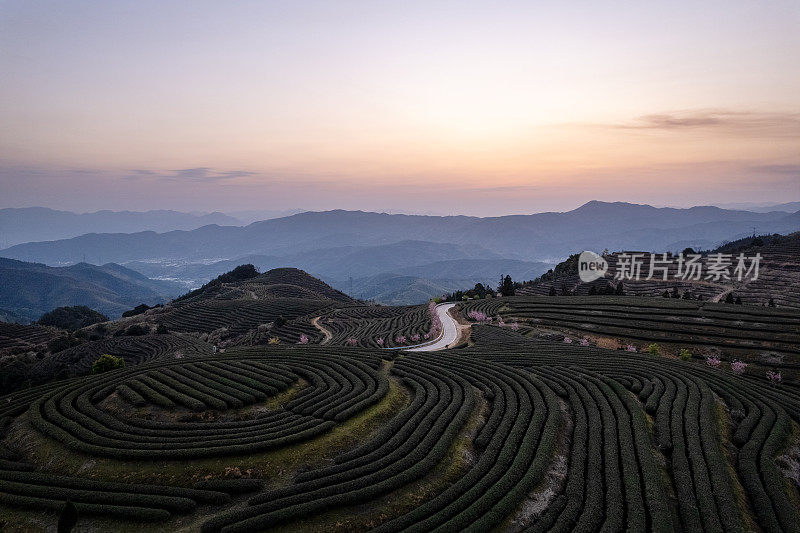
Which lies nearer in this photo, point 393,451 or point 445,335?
point 393,451

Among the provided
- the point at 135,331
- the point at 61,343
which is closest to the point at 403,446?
the point at 135,331

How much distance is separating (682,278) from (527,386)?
362ft

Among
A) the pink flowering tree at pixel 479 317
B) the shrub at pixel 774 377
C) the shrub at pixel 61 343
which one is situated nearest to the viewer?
the shrub at pixel 774 377

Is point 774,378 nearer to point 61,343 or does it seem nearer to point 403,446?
point 403,446

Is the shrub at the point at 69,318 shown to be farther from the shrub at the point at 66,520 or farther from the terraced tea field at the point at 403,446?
the shrub at the point at 66,520

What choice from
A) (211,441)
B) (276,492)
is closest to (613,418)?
(276,492)

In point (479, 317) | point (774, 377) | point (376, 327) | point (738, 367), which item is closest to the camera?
point (774, 377)

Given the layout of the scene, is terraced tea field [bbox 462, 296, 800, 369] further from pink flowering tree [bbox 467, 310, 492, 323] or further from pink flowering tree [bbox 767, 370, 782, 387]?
pink flowering tree [bbox 767, 370, 782, 387]

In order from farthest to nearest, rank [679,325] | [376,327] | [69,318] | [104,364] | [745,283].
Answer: [69,318] < [745,283] < [376,327] < [679,325] < [104,364]

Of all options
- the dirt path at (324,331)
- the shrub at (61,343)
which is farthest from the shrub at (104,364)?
the shrub at (61,343)

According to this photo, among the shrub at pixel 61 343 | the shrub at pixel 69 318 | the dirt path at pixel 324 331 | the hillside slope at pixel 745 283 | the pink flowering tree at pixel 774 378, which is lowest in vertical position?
the shrub at pixel 69 318

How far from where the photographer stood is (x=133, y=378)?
3278 cm

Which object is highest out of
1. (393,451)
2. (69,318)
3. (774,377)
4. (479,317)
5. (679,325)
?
(679,325)

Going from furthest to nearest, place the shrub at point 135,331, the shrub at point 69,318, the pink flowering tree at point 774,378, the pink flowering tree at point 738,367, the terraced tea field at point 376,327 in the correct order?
the shrub at point 69,318, the shrub at point 135,331, the terraced tea field at point 376,327, the pink flowering tree at point 738,367, the pink flowering tree at point 774,378
